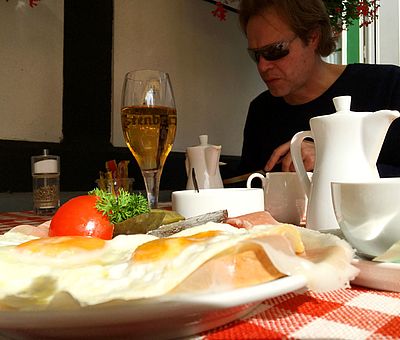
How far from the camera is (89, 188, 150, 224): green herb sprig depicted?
1.93 ft

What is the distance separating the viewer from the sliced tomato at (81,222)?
540 millimetres

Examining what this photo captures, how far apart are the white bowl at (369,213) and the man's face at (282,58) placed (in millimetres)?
1405

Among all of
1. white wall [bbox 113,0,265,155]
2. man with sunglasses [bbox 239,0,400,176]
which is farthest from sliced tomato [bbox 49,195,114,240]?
white wall [bbox 113,0,265,155]

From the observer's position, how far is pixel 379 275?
0.39m

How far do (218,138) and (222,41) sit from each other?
2.35ft

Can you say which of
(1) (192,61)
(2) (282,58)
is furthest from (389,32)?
(2) (282,58)

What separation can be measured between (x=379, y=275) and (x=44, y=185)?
1.17 m

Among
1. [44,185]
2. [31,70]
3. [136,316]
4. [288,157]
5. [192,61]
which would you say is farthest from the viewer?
[192,61]

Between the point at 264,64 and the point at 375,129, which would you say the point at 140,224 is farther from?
the point at 264,64

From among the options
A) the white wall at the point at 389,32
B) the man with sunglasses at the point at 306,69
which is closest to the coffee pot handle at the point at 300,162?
the man with sunglasses at the point at 306,69

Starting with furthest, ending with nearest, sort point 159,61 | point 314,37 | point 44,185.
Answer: point 159,61, point 314,37, point 44,185

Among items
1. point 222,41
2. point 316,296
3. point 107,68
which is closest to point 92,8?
point 107,68

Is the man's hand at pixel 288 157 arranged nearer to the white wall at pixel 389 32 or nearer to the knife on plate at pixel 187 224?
the knife on plate at pixel 187 224

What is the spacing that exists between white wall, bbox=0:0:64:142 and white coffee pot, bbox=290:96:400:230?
172 cm
